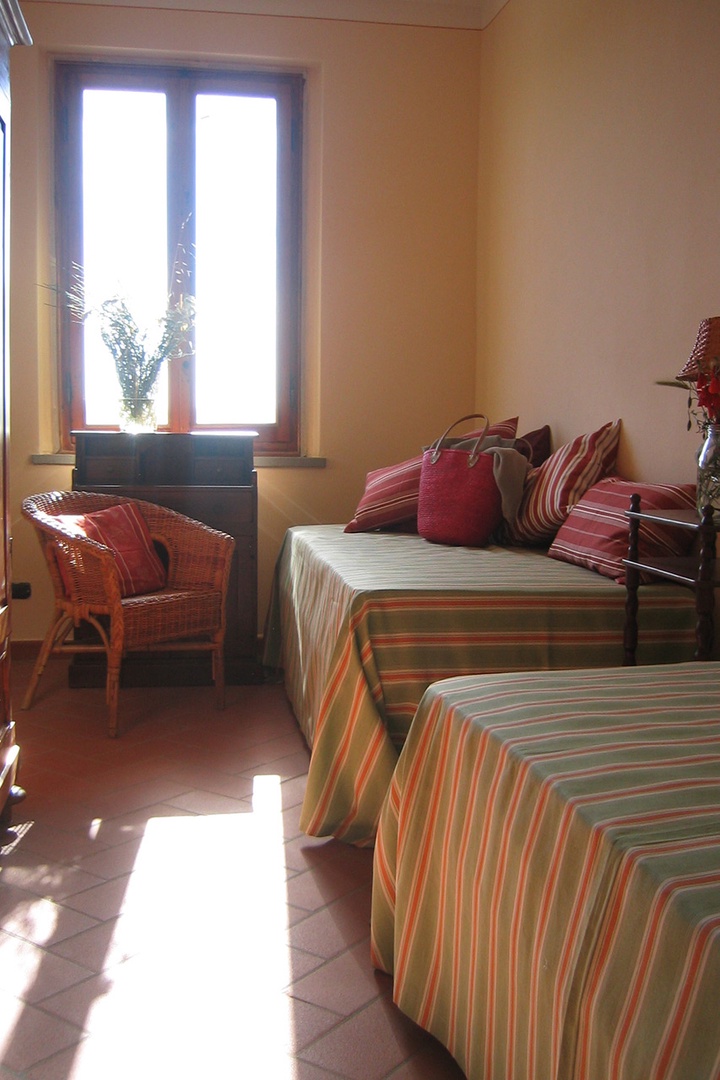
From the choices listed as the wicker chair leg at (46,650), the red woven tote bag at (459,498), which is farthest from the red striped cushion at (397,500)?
the wicker chair leg at (46,650)

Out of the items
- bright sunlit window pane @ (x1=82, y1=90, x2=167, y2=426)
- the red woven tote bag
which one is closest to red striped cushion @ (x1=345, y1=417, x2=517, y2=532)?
the red woven tote bag

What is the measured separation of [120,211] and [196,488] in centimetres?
145

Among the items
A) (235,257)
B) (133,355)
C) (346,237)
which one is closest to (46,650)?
(133,355)

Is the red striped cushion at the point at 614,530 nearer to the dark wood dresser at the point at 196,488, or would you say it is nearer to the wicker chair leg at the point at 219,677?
the wicker chair leg at the point at 219,677

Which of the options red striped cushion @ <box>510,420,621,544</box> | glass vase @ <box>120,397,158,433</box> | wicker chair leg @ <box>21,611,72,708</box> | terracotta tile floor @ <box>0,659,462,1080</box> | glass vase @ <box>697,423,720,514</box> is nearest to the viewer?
terracotta tile floor @ <box>0,659,462,1080</box>

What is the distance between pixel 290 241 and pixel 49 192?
111 cm

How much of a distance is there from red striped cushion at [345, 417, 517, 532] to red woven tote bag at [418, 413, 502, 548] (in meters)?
0.19

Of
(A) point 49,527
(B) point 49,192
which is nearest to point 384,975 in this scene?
(A) point 49,527

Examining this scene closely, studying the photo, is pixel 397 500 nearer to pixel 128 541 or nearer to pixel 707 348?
pixel 128 541

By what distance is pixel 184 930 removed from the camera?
202cm

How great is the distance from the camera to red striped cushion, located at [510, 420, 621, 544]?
320 centimetres

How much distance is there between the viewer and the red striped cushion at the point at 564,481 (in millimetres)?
3197

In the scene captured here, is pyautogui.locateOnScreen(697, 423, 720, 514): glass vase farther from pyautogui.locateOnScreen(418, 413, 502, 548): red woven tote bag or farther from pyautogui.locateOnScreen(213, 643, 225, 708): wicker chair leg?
pyautogui.locateOnScreen(213, 643, 225, 708): wicker chair leg

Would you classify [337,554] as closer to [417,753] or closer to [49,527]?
[49,527]
